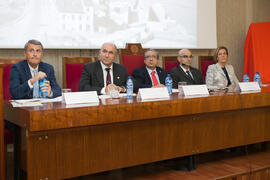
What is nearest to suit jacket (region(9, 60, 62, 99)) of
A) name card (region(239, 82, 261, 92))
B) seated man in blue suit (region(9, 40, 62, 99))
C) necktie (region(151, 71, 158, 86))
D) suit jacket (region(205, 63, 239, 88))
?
seated man in blue suit (region(9, 40, 62, 99))

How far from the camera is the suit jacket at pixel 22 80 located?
240 cm

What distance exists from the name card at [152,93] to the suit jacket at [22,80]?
30.8 inches

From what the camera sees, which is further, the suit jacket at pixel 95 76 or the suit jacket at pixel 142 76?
the suit jacket at pixel 142 76

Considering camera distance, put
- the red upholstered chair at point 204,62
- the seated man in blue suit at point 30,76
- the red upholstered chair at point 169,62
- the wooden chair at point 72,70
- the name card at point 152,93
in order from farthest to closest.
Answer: the red upholstered chair at point 204,62
the red upholstered chair at point 169,62
the wooden chair at point 72,70
the seated man in blue suit at point 30,76
the name card at point 152,93

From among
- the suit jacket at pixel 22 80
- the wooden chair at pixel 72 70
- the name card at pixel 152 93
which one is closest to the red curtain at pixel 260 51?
the wooden chair at pixel 72 70

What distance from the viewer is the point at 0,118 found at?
184cm

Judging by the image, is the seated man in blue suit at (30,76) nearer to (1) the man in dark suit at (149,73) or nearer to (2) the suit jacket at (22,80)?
(2) the suit jacket at (22,80)

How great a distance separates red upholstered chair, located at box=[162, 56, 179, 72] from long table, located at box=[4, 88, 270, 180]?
134cm

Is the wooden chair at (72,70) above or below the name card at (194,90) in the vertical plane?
above

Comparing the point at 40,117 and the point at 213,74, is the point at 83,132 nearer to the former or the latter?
the point at 40,117

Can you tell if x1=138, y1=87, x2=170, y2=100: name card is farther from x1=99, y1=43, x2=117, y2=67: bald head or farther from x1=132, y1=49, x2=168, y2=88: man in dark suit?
x1=132, y1=49, x2=168, y2=88: man in dark suit

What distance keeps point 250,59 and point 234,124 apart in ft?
7.96

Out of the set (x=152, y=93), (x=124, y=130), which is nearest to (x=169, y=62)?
(x=152, y=93)

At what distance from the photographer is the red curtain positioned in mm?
4574
